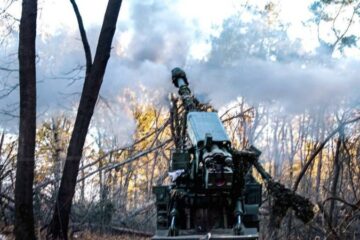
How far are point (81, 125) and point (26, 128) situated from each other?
144 centimetres

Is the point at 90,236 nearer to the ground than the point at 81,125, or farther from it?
nearer to the ground

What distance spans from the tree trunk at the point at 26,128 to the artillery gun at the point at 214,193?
210 centimetres

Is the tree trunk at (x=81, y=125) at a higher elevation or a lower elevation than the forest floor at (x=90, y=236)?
higher

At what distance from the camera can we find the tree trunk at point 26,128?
8.99 metres

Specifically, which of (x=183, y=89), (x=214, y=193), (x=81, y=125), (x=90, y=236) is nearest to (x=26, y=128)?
(x=81, y=125)

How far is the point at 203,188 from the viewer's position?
8.45 m

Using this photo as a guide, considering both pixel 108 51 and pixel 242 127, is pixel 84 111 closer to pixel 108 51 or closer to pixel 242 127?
pixel 108 51

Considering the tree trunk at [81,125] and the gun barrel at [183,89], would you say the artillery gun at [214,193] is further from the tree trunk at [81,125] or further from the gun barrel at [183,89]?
the tree trunk at [81,125]

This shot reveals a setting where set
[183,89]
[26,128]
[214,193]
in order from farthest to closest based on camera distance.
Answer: [183,89]
[26,128]
[214,193]

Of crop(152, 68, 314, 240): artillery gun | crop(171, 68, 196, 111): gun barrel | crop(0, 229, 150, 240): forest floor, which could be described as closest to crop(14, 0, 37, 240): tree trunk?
crop(0, 229, 150, 240): forest floor

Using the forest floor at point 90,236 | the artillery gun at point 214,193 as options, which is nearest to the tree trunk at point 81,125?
the forest floor at point 90,236

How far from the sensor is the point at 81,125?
1046 cm

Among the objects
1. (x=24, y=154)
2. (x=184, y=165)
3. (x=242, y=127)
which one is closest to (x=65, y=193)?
(x=24, y=154)

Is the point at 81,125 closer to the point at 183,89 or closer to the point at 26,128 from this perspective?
the point at 26,128
